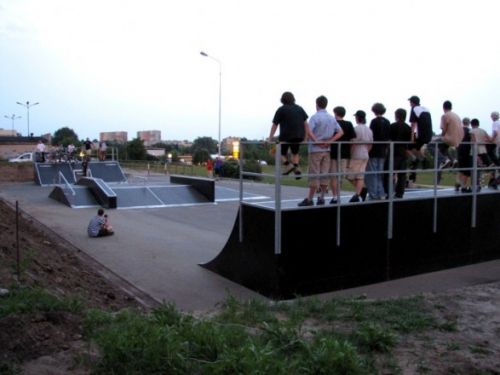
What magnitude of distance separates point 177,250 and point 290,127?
4.64 meters

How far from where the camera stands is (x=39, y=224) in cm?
1470

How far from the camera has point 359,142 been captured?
8.50 m

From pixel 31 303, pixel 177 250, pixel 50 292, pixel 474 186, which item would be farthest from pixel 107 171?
pixel 31 303

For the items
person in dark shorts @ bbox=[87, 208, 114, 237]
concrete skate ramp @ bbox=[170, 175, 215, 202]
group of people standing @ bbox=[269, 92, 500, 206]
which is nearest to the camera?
group of people standing @ bbox=[269, 92, 500, 206]

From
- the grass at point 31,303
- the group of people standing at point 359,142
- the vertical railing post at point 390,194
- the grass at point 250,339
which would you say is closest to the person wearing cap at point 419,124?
the group of people standing at point 359,142

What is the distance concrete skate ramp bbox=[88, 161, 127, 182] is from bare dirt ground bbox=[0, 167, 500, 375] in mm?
22398

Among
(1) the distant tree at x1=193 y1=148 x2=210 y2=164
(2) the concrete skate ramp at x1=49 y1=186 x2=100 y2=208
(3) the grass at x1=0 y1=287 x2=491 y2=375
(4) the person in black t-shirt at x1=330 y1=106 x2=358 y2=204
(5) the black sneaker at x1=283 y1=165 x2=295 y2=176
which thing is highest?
(4) the person in black t-shirt at x1=330 y1=106 x2=358 y2=204

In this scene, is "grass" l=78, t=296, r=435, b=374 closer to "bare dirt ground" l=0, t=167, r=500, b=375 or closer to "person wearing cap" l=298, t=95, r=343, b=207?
"bare dirt ground" l=0, t=167, r=500, b=375

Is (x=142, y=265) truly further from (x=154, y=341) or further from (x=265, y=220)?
(x=154, y=341)

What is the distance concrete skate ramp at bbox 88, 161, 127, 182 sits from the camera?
3073 centimetres

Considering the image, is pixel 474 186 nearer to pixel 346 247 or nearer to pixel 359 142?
pixel 359 142

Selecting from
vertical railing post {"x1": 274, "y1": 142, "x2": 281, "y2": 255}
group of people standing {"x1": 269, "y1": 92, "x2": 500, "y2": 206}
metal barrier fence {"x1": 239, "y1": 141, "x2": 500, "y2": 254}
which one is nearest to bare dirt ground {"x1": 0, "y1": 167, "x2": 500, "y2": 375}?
metal barrier fence {"x1": 239, "y1": 141, "x2": 500, "y2": 254}

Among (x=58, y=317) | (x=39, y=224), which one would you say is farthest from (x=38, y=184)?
(x=58, y=317)

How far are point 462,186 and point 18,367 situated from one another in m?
9.19
